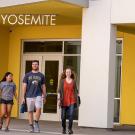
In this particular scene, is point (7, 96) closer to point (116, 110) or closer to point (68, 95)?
point (68, 95)

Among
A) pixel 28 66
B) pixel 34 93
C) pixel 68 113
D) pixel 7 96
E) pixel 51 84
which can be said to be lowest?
pixel 68 113

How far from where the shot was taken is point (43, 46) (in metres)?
22.2

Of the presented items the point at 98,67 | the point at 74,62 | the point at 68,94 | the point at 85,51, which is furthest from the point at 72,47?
the point at 68,94

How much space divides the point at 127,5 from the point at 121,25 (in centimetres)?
95

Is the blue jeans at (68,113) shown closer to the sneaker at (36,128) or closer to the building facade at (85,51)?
the sneaker at (36,128)

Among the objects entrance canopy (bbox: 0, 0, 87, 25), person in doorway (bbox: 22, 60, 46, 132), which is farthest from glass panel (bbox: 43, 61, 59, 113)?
person in doorway (bbox: 22, 60, 46, 132)

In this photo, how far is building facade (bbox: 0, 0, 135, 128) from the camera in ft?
55.1

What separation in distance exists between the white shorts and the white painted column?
2.53 meters

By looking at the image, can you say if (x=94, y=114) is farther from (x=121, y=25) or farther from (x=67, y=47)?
(x=67, y=47)

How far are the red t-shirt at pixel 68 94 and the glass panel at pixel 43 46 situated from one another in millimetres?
7379

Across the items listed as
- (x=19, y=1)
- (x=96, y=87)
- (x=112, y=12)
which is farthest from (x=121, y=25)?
(x=19, y=1)

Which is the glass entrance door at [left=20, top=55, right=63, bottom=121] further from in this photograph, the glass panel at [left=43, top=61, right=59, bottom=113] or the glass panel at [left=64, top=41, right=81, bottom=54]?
the glass panel at [left=64, top=41, right=81, bottom=54]

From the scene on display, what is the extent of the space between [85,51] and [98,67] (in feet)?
2.30

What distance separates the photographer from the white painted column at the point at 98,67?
16750mm
